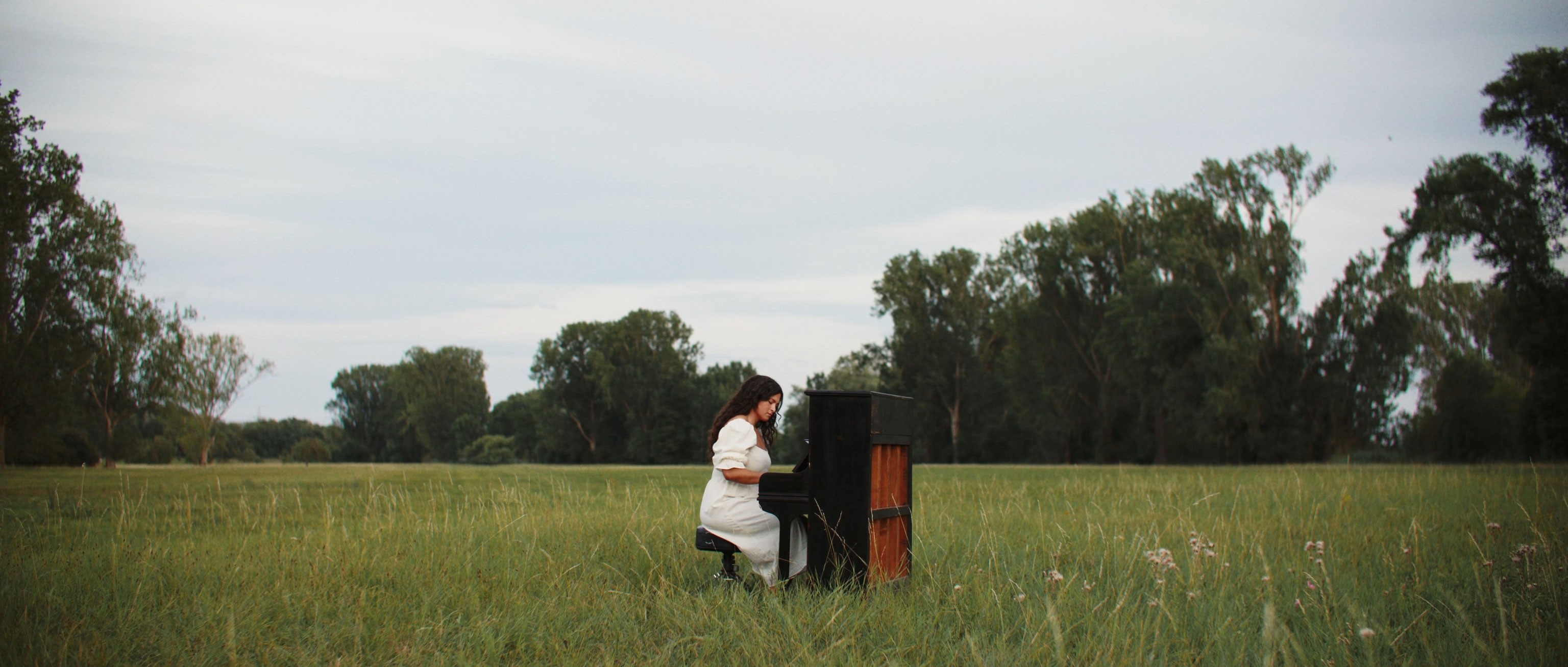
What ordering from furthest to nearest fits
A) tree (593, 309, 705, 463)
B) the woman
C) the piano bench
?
tree (593, 309, 705, 463) < the piano bench < the woman

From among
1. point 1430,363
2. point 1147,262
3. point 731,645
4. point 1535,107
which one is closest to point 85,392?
point 731,645

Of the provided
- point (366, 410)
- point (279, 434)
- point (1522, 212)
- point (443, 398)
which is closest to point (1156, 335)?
point (1522, 212)

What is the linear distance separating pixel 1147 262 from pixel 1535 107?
1657 centimetres

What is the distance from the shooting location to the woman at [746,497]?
18.8ft

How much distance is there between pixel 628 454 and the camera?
2840 inches

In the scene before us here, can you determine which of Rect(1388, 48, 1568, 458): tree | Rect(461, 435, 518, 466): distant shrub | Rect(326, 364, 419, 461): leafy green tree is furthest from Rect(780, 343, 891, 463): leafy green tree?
Rect(326, 364, 419, 461): leafy green tree

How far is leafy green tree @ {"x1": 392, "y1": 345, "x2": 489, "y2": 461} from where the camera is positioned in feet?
302

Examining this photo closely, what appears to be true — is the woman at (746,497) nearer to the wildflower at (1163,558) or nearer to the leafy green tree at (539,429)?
the wildflower at (1163,558)

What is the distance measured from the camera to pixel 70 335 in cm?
3153

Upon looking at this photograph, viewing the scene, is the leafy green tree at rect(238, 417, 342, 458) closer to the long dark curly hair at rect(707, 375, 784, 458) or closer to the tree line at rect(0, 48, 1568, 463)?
the tree line at rect(0, 48, 1568, 463)

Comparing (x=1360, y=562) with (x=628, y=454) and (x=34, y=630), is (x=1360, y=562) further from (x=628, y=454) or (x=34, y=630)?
(x=628, y=454)

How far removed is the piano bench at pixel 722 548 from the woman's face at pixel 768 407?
2.58ft

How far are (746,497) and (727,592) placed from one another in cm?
62

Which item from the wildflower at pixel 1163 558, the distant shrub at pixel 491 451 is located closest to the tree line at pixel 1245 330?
the wildflower at pixel 1163 558
